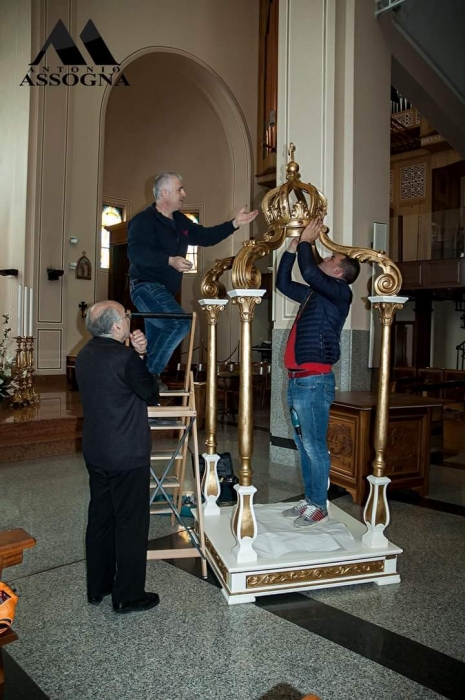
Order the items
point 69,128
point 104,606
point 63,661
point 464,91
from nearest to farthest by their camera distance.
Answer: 1. point 63,661
2. point 104,606
3. point 464,91
4. point 69,128

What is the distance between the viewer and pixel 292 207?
2.93 metres

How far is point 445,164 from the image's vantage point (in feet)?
43.6

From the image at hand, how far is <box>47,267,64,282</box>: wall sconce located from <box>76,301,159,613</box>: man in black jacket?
816cm

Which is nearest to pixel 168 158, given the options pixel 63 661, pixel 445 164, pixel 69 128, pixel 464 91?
pixel 69 128

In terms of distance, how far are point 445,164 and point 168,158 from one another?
684cm

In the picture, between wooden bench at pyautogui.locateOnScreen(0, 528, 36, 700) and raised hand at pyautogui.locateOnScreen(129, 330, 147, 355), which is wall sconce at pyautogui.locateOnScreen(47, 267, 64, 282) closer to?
raised hand at pyautogui.locateOnScreen(129, 330, 147, 355)

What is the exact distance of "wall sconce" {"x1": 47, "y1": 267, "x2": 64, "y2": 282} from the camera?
10.1 metres

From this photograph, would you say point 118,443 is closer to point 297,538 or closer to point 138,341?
point 138,341

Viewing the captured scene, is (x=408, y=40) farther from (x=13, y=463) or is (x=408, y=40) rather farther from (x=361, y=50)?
(x=13, y=463)

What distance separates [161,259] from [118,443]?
1068mm

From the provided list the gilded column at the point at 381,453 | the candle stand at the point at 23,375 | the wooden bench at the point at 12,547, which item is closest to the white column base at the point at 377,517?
the gilded column at the point at 381,453

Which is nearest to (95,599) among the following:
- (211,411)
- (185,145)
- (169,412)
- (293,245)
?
(169,412)

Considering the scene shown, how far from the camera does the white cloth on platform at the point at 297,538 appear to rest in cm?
270

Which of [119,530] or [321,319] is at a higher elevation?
[321,319]
